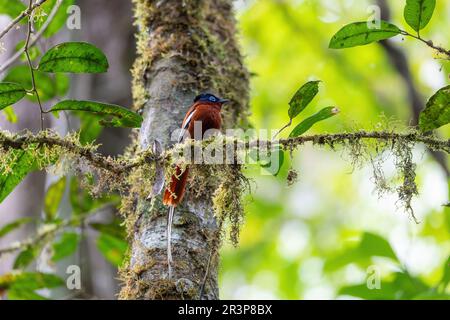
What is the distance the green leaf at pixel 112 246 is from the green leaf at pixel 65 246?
0.16 meters

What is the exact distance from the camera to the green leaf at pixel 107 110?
2.17 meters

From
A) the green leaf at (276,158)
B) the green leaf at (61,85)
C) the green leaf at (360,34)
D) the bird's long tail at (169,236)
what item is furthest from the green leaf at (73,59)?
the green leaf at (61,85)

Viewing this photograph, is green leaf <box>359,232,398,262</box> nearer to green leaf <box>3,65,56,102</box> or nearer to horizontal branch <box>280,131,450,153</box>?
horizontal branch <box>280,131,450,153</box>

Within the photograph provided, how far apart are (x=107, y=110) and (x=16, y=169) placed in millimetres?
408

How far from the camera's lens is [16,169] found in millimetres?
2213

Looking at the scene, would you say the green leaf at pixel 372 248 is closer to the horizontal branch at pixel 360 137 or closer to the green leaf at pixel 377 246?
the green leaf at pixel 377 246

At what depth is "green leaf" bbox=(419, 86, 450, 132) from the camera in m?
2.06

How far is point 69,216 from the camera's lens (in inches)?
152

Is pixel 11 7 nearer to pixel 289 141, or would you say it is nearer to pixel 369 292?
pixel 289 141

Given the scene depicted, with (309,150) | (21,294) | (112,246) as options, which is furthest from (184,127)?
(309,150)

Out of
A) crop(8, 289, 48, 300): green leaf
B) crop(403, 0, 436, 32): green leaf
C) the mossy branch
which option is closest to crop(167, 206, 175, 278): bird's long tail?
the mossy branch

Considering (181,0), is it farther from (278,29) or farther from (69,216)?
(278,29)
